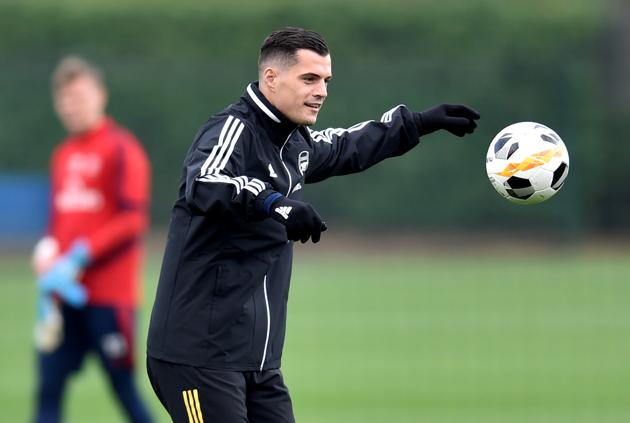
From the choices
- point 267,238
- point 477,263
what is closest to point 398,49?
point 477,263

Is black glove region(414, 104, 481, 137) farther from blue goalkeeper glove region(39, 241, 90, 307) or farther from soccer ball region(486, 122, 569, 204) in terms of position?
blue goalkeeper glove region(39, 241, 90, 307)

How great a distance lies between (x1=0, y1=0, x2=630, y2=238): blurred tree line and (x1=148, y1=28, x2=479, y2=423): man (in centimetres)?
1533

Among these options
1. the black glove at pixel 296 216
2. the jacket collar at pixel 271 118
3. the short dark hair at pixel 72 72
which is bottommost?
the black glove at pixel 296 216

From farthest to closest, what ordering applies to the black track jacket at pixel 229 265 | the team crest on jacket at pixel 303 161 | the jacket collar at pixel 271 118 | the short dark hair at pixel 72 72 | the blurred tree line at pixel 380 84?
1. the blurred tree line at pixel 380 84
2. the short dark hair at pixel 72 72
3. the team crest on jacket at pixel 303 161
4. the jacket collar at pixel 271 118
5. the black track jacket at pixel 229 265

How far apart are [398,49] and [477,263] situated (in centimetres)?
539

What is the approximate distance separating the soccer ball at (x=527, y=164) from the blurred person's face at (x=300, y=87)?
988 mm

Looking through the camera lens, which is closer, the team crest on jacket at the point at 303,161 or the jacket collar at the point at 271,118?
the jacket collar at the point at 271,118

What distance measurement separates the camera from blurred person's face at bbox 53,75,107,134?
8023 mm

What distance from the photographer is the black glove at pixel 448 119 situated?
5.93m

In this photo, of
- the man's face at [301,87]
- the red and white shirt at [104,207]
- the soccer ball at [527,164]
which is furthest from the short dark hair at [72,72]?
the soccer ball at [527,164]

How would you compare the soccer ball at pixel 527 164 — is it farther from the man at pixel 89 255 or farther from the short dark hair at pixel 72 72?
the short dark hair at pixel 72 72

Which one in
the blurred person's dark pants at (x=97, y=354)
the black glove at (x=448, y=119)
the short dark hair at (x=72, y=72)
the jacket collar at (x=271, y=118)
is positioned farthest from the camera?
the short dark hair at (x=72, y=72)

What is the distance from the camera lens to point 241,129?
5043 millimetres

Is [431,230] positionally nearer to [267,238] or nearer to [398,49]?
[398,49]
